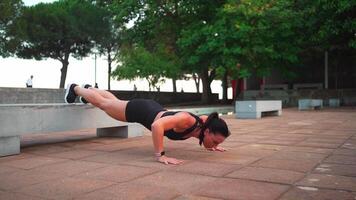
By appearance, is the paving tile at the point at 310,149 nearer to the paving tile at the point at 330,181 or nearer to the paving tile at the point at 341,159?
the paving tile at the point at 341,159

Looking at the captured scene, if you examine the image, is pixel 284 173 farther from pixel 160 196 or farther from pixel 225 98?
pixel 225 98

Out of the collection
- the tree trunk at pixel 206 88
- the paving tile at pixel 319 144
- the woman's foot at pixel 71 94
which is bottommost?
the paving tile at pixel 319 144

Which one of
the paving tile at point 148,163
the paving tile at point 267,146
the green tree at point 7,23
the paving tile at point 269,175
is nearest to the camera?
the paving tile at point 269,175

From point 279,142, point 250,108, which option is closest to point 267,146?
point 279,142

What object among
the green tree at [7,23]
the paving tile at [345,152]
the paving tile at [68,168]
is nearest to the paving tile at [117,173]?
the paving tile at [68,168]

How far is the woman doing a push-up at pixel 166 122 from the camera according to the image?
5430 mm

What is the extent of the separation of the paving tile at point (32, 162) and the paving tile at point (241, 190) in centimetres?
230

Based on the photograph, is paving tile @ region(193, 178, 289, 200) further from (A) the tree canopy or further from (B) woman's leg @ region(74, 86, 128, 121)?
(A) the tree canopy

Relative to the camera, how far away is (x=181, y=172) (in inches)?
193

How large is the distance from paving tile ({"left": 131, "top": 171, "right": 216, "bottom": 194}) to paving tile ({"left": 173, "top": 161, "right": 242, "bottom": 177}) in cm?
19

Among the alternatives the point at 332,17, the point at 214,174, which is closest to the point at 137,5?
the point at 332,17

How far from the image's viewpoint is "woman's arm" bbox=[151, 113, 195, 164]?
5.35 meters

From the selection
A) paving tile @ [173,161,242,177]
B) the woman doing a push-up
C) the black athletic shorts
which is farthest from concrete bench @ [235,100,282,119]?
paving tile @ [173,161,242,177]

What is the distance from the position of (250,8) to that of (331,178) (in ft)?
70.1
